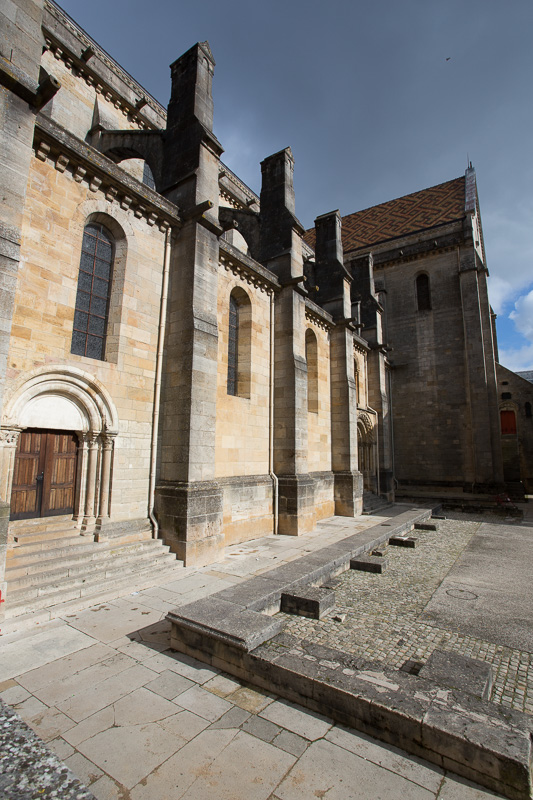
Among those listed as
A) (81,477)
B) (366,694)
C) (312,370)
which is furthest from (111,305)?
(312,370)

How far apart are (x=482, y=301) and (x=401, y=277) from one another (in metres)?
Answer: 5.19

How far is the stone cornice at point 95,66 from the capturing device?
1005 cm

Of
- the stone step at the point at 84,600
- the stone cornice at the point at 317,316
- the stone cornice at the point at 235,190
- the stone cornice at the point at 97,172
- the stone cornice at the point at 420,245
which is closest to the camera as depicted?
the stone step at the point at 84,600

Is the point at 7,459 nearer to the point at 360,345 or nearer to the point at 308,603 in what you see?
the point at 308,603

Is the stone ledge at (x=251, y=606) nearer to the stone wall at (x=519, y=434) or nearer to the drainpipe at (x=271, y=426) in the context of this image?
the drainpipe at (x=271, y=426)

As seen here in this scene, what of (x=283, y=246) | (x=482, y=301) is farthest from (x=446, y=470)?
(x=283, y=246)

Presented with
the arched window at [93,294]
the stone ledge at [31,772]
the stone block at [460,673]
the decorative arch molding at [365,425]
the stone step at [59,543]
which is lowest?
the stone block at [460,673]

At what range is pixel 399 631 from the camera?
198 inches

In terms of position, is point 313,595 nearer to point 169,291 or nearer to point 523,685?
point 523,685

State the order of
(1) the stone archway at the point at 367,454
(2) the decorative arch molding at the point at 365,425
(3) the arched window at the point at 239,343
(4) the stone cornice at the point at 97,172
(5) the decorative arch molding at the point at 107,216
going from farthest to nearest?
1. (1) the stone archway at the point at 367,454
2. (2) the decorative arch molding at the point at 365,425
3. (3) the arched window at the point at 239,343
4. (5) the decorative arch molding at the point at 107,216
5. (4) the stone cornice at the point at 97,172

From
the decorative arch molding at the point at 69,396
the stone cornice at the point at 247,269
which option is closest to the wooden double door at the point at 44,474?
the decorative arch molding at the point at 69,396

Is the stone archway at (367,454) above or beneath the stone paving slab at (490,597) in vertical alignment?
above

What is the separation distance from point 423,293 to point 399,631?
2361 centimetres

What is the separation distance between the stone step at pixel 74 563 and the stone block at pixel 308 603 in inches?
110
